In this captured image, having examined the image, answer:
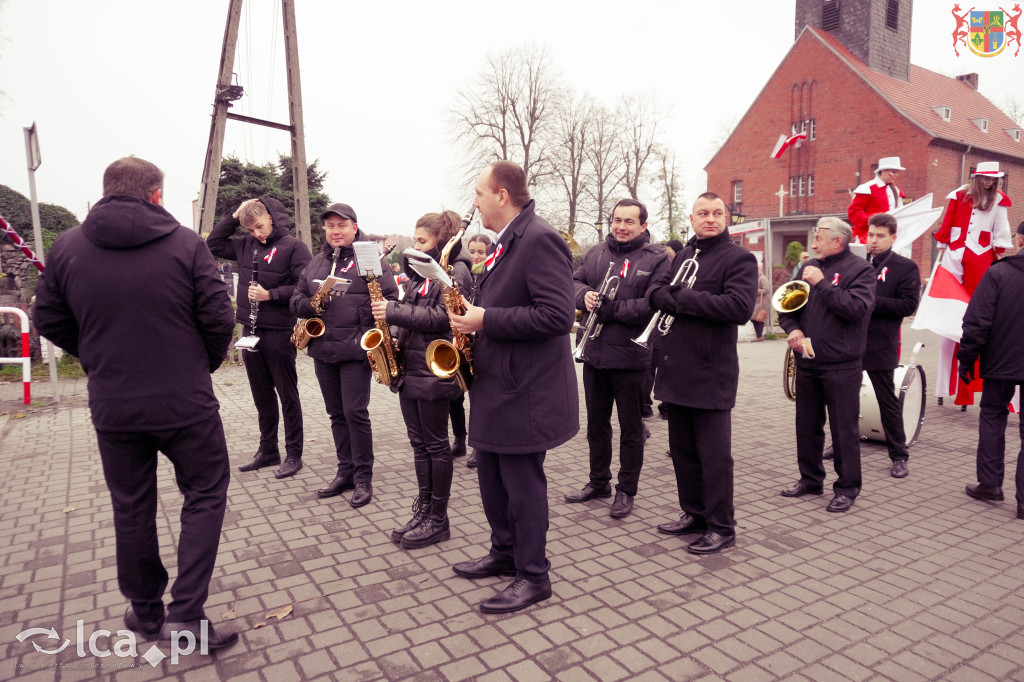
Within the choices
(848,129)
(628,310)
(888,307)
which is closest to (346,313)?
(628,310)

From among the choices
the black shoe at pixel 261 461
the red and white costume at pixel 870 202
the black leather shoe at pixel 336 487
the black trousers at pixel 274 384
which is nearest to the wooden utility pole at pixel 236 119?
the black trousers at pixel 274 384

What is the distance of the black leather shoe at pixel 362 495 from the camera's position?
16.2 feet

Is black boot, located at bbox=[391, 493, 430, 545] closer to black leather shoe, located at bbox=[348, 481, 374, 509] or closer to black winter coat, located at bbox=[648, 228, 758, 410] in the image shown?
black leather shoe, located at bbox=[348, 481, 374, 509]

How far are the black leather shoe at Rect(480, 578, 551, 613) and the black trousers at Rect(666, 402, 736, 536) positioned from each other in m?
1.28

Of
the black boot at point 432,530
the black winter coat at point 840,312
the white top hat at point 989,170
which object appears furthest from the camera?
the white top hat at point 989,170

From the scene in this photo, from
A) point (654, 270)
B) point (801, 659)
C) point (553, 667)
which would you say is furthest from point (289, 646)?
point (654, 270)

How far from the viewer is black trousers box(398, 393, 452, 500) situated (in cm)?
420

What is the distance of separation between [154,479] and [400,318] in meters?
1.54

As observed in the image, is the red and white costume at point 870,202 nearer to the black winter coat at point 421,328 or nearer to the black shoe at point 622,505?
the black shoe at point 622,505

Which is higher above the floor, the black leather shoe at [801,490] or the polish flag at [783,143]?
the polish flag at [783,143]

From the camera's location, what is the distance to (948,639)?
315 centimetres

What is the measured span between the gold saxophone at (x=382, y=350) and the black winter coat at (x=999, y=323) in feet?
14.0

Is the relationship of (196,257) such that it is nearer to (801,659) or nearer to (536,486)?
(536,486)

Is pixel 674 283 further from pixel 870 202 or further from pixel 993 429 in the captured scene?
pixel 870 202
